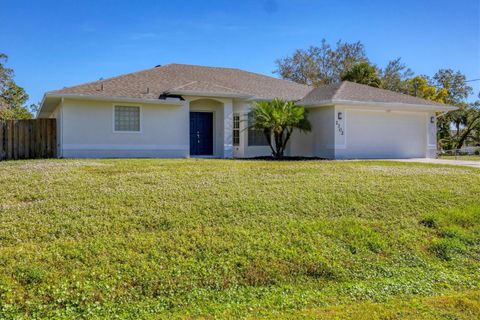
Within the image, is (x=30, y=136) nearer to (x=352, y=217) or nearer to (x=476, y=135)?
(x=352, y=217)

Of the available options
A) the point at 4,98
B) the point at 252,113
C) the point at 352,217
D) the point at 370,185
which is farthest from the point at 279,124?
the point at 4,98

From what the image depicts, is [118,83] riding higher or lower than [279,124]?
higher

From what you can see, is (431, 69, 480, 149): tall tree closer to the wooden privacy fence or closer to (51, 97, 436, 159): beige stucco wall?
(51, 97, 436, 159): beige stucco wall

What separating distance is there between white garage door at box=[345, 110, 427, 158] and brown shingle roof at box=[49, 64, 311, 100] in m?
3.55

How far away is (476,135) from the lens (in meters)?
41.2

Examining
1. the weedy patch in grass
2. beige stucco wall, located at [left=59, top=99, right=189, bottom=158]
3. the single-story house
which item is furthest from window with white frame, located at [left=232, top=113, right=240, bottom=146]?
the weedy patch in grass

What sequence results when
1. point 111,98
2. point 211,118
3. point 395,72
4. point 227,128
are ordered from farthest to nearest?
point 395,72, point 211,118, point 227,128, point 111,98

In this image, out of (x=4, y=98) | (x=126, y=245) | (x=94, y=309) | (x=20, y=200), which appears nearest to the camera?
(x=94, y=309)

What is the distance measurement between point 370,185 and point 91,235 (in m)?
6.63

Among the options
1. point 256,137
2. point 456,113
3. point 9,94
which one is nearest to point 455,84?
point 456,113

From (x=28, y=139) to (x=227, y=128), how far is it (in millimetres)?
8236

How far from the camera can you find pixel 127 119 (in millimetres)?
17188

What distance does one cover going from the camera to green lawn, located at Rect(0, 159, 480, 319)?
504 cm

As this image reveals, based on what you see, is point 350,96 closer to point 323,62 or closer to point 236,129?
point 236,129
